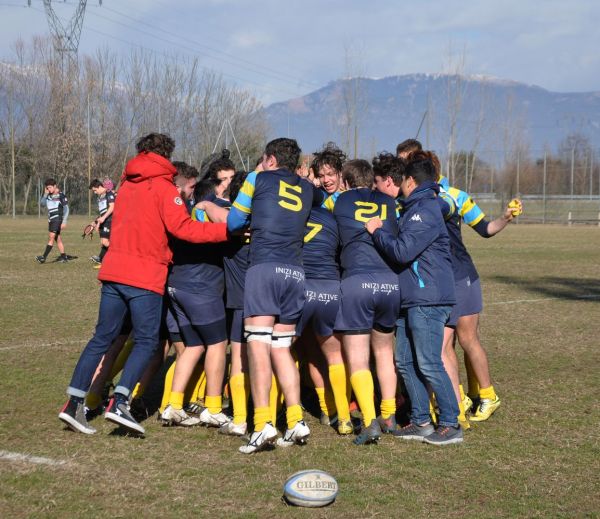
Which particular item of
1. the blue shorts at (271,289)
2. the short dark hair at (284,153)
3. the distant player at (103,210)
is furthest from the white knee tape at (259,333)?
the distant player at (103,210)

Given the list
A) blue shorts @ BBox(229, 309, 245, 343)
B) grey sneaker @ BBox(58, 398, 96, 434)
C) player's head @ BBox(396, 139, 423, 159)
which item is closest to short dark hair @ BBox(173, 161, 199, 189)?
blue shorts @ BBox(229, 309, 245, 343)

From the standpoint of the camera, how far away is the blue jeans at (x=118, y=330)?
20.8 feet

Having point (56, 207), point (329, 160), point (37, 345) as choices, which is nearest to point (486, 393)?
point (329, 160)

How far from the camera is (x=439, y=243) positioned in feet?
21.0

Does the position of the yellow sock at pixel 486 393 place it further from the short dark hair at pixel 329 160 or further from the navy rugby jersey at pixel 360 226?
the short dark hair at pixel 329 160

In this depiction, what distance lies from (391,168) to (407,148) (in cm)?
76

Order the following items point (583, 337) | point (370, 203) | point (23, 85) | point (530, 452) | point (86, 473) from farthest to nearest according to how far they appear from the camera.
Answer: point (23, 85) < point (583, 337) < point (370, 203) < point (530, 452) < point (86, 473)

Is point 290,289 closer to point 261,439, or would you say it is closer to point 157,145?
point 261,439

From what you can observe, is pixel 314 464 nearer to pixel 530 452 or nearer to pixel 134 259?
pixel 530 452

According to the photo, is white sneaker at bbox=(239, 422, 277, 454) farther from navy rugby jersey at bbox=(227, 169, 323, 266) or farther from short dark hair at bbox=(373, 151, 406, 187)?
short dark hair at bbox=(373, 151, 406, 187)

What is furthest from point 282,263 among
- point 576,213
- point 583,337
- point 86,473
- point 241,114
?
point 241,114

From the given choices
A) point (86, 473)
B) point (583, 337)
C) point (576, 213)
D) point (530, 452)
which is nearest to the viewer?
point (86, 473)

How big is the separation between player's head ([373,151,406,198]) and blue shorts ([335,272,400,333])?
28.0 inches

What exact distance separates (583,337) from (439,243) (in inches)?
218
